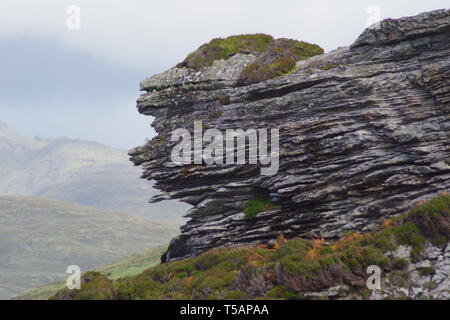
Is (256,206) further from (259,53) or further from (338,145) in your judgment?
(259,53)

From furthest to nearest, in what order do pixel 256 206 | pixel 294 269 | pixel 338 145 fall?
pixel 256 206, pixel 338 145, pixel 294 269

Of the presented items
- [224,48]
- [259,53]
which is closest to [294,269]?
[259,53]

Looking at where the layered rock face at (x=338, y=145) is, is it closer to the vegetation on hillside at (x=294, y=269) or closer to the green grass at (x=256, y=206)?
the green grass at (x=256, y=206)

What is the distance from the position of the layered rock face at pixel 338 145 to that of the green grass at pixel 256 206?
27 cm

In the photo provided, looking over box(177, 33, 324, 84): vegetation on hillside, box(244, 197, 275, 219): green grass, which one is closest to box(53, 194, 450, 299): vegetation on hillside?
box(244, 197, 275, 219): green grass

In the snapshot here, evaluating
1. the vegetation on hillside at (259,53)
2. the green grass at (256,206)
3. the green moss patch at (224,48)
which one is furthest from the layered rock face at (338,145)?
the green moss patch at (224,48)

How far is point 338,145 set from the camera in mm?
26078

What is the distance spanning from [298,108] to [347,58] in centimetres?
495

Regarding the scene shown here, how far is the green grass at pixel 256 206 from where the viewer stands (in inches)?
1062

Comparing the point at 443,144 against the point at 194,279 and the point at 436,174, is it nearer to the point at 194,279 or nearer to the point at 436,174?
the point at 436,174

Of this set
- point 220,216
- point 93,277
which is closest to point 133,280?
point 93,277

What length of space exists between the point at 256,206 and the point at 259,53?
1377 cm

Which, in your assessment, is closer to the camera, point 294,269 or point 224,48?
point 294,269

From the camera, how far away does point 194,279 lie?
843 inches
